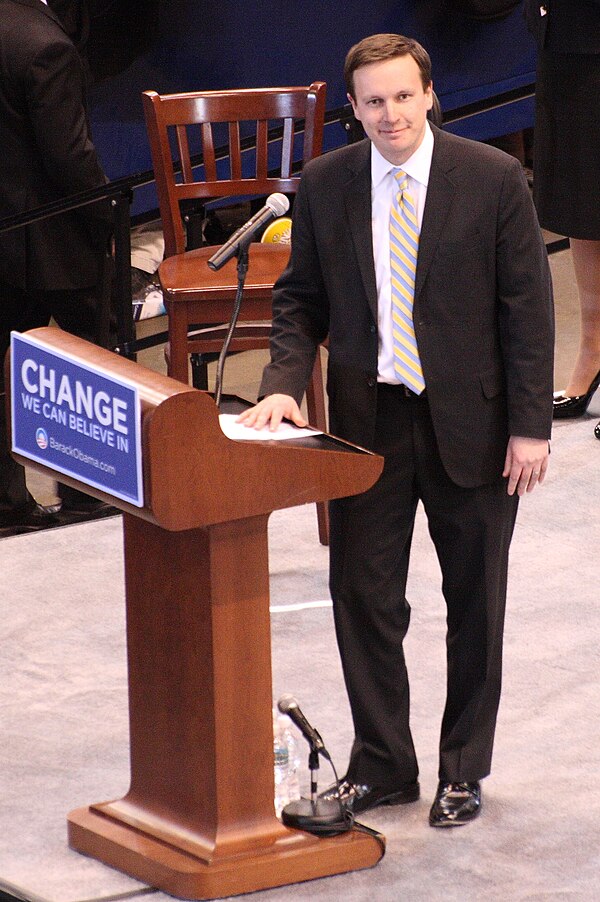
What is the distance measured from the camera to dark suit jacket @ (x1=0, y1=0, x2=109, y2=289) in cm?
557

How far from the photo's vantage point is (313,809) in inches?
134

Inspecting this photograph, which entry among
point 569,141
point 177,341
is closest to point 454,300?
point 177,341

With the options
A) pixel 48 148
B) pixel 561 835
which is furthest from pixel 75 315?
pixel 561 835

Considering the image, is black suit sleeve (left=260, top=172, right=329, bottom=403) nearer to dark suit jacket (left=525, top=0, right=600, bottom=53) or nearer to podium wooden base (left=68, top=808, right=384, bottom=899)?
podium wooden base (left=68, top=808, right=384, bottom=899)

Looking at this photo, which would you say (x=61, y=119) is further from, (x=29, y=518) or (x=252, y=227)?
(x=252, y=227)

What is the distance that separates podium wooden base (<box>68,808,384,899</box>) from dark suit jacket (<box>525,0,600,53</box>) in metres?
3.13

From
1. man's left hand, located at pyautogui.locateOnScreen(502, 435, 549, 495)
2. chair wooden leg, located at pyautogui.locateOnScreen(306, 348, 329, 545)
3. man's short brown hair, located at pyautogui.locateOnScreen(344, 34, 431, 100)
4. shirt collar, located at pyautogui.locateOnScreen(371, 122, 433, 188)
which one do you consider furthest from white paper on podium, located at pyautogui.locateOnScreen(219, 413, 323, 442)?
chair wooden leg, located at pyautogui.locateOnScreen(306, 348, 329, 545)

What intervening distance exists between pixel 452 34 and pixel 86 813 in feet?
19.4

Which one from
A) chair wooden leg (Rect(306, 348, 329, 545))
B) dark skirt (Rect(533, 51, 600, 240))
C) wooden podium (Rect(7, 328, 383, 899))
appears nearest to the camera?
wooden podium (Rect(7, 328, 383, 899))

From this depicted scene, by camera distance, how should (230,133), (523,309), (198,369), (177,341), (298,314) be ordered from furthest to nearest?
1. (198,369)
2. (230,133)
3. (177,341)
4. (298,314)
5. (523,309)

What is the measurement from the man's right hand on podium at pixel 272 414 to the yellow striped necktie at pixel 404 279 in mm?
228

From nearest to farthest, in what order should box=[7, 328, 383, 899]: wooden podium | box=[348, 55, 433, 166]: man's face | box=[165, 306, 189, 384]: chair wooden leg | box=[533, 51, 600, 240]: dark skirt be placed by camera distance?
→ box=[7, 328, 383, 899]: wooden podium → box=[348, 55, 433, 166]: man's face → box=[165, 306, 189, 384]: chair wooden leg → box=[533, 51, 600, 240]: dark skirt

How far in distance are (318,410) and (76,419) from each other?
214cm

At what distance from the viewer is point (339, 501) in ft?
11.8
